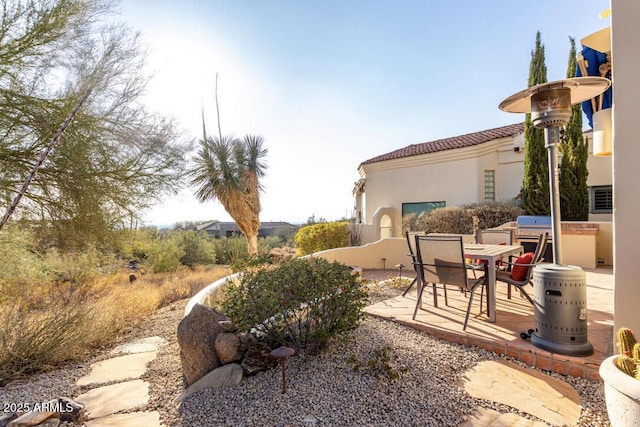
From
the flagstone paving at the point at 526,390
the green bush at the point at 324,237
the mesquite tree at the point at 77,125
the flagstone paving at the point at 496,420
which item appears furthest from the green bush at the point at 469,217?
the flagstone paving at the point at 496,420

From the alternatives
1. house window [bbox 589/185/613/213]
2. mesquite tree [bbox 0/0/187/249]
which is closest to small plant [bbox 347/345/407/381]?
mesquite tree [bbox 0/0/187/249]

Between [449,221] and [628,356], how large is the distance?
9513 millimetres

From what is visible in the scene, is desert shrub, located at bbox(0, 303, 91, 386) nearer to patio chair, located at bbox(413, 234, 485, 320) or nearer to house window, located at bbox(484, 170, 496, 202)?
patio chair, located at bbox(413, 234, 485, 320)

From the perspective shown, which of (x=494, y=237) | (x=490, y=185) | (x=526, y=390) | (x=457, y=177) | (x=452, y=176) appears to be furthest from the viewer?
(x=452, y=176)

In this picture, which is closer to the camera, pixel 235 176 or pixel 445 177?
pixel 235 176

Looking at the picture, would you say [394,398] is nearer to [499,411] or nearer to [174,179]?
[499,411]

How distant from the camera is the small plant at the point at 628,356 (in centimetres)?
182

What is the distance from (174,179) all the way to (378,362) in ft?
16.7

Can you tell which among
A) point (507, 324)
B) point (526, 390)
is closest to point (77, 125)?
point (526, 390)

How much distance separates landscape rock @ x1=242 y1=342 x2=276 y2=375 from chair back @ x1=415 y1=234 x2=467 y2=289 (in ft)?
7.21

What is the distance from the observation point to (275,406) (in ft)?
7.79

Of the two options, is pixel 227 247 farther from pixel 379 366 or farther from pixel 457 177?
pixel 379 366

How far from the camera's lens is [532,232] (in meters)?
8.14

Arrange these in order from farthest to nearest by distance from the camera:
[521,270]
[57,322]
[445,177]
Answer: [445,177] → [521,270] → [57,322]
